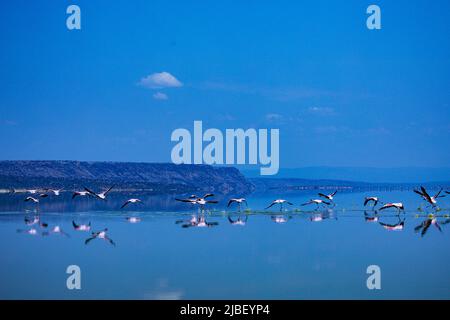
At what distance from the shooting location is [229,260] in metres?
22.3

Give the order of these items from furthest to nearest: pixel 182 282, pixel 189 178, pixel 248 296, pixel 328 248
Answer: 1. pixel 189 178
2. pixel 328 248
3. pixel 182 282
4. pixel 248 296

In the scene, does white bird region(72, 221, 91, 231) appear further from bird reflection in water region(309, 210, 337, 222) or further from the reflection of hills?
the reflection of hills

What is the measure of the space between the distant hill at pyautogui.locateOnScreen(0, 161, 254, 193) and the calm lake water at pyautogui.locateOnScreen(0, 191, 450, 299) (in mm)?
69214

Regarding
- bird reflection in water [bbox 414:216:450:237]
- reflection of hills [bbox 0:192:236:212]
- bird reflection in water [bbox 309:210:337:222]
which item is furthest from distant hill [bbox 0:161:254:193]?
bird reflection in water [bbox 414:216:450:237]

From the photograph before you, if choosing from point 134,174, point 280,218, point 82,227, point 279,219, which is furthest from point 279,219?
point 134,174

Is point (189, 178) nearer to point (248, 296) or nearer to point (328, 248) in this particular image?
point (328, 248)

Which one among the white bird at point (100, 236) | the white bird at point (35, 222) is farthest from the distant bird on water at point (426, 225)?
the white bird at point (35, 222)

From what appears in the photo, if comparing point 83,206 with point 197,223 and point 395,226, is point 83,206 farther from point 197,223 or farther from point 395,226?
point 395,226

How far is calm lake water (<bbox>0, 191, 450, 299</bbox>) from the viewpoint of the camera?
17.8m

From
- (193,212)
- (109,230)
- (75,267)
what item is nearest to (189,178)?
(193,212)

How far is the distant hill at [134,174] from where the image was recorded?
106 metres

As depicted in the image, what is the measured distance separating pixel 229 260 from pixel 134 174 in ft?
328

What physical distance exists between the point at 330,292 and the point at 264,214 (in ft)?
73.8
